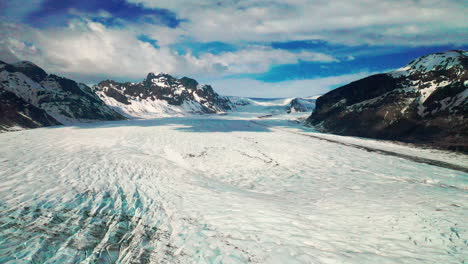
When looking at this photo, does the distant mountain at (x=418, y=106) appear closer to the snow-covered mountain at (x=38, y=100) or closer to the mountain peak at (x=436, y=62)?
the mountain peak at (x=436, y=62)

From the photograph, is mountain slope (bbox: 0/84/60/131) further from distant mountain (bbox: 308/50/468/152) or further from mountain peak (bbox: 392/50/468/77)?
mountain peak (bbox: 392/50/468/77)

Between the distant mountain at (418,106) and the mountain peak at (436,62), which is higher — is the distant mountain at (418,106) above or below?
below

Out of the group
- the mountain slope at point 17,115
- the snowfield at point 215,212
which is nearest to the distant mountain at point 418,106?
the snowfield at point 215,212

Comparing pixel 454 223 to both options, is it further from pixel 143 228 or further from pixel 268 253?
pixel 143 228

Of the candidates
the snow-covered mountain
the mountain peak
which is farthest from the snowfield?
the snow-covered mountain

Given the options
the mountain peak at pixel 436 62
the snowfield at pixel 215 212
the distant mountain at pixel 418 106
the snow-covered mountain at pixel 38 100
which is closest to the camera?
the snowfield at pixel 215 212

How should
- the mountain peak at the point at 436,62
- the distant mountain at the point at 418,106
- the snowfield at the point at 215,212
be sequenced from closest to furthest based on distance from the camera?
the snowfield at the point at 215,212, the distant mountain at the point at 418,106, the mountain peak at the point at 436,62

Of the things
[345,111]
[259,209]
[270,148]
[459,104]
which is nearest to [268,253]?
[259,209]
